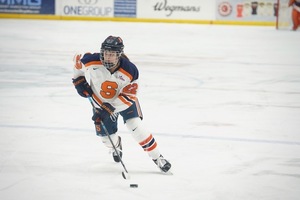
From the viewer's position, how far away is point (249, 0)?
1839cm

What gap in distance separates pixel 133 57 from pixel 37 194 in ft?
23.8

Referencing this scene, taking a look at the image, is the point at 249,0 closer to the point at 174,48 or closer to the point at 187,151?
the point at 174,48

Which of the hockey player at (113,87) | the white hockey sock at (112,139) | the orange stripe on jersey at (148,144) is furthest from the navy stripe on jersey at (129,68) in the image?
the white hockey sock at (112,139)

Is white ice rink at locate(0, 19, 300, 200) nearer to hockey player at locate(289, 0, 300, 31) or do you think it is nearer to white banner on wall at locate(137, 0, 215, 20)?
hockey player at locate(289, 0, 300, 31)

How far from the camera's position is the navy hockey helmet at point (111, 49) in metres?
3.89

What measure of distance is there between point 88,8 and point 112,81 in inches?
613

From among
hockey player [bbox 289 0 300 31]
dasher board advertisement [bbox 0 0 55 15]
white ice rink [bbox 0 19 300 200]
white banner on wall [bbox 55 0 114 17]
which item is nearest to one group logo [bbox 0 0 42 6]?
dasher board advertisement [bbox 0 0 55 15]

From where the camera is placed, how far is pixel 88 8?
761 inches

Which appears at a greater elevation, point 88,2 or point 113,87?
point 113,87

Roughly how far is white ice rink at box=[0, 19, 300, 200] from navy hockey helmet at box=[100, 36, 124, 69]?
2.32 feet

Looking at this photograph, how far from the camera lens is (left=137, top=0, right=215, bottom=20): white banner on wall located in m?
18.7

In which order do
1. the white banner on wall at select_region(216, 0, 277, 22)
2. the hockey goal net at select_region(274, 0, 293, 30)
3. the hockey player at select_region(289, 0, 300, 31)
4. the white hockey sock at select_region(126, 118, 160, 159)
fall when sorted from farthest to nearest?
the white banner on wall at select_region(216, 0, 277, 22) → the hockey goal net at select_region(274, 0, 293, 30) → the hockey player at select_region(289, 0, 300, 31) → the white hockey sock at select_region(126, 118, 160, 159)

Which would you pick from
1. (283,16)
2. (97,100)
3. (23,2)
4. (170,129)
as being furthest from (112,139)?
(23,2)

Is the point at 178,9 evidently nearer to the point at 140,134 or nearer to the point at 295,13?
the point at 295,13
